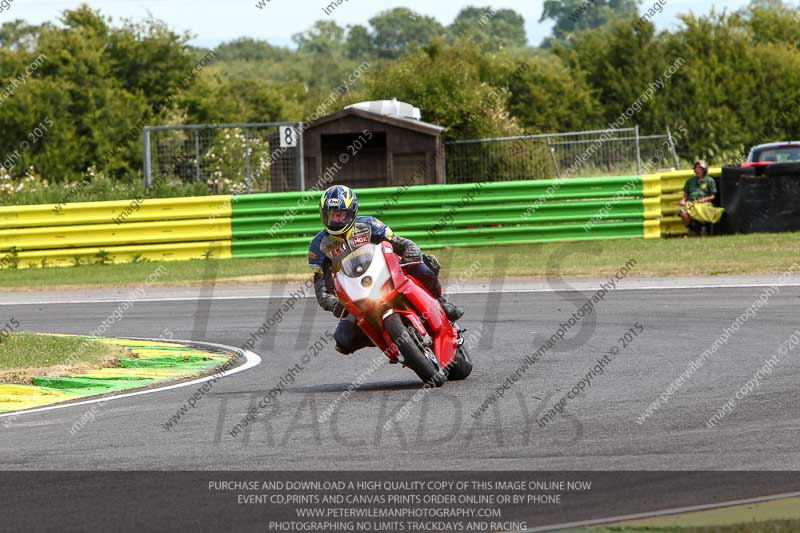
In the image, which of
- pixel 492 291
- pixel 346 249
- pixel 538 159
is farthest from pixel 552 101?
pixel 346 249

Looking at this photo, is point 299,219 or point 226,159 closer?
point 299,219

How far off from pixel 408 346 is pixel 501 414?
1.23m

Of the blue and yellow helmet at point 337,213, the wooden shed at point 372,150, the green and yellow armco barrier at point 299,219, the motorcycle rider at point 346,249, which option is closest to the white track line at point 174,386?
the motorcycle rider at point 346,249

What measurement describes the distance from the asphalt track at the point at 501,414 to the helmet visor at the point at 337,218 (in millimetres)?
1270

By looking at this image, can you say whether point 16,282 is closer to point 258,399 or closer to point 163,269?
point 163,269

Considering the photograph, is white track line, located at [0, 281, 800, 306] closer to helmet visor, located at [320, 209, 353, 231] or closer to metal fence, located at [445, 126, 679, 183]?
helmet visor, located at [320, 209, 353, 231]

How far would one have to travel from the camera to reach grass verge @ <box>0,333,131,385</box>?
1146cm

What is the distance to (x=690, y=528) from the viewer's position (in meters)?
5.45

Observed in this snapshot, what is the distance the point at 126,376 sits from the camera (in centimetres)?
1152

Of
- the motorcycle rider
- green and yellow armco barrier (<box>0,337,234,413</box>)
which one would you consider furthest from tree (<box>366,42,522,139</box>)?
the motorcycle rider

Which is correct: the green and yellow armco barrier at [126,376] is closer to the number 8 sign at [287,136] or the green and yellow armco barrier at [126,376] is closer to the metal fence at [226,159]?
the metal fence at [226,159]

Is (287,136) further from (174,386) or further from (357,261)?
(357,261)

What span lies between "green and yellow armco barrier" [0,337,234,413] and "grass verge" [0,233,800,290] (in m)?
7.64

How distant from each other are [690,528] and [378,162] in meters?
27.5
